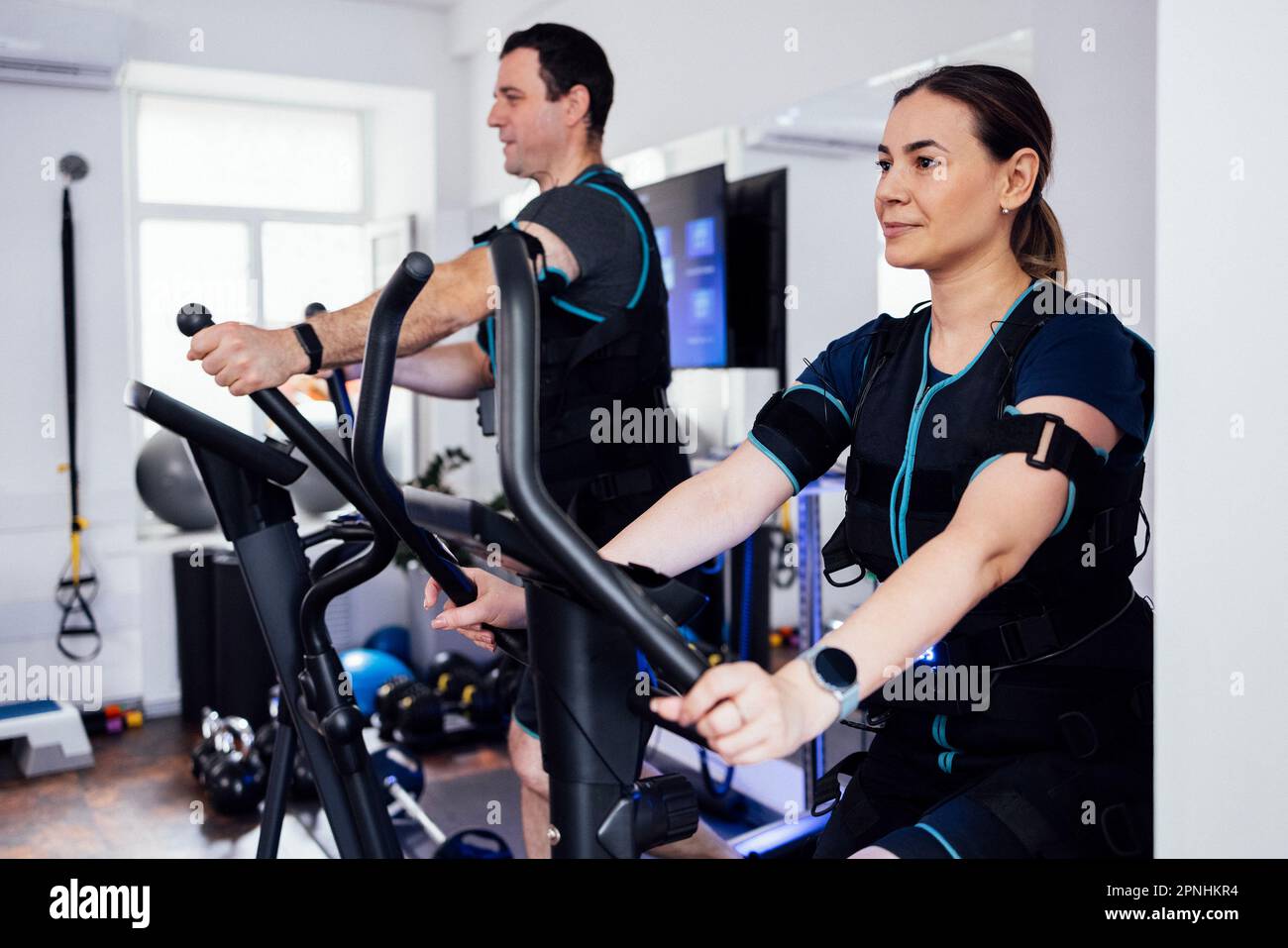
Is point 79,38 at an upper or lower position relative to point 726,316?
upper

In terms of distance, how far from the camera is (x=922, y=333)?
1.39 meters

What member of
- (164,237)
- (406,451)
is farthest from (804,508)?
(164,237)

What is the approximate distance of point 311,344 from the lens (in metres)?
1.53

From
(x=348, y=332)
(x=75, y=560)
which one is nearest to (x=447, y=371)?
(x=348, y=332)

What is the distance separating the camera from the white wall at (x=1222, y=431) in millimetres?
971

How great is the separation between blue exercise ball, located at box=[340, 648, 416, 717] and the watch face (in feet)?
12.0

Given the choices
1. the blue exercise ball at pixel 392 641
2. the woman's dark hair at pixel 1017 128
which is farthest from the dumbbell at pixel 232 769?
the woman's dark hair at pixel 1017 128

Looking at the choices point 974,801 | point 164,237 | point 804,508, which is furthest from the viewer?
point 164,237

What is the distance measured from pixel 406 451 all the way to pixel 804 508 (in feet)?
10.8

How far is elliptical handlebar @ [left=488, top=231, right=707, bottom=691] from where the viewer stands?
0.80 m

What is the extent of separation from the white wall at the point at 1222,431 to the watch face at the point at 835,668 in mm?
337

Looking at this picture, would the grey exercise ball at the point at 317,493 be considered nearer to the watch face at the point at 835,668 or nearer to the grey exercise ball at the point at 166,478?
the grey exercise ball at the point at 166,478

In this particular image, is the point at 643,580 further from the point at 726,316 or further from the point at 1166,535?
the point at 726,316

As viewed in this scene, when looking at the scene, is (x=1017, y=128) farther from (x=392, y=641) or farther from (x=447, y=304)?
(x=392, y=641)
